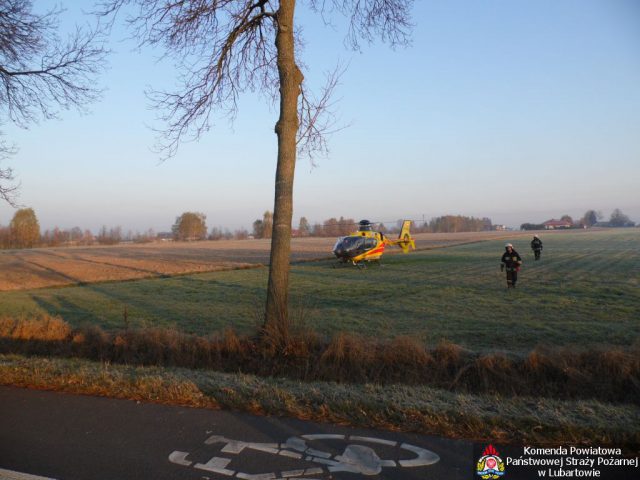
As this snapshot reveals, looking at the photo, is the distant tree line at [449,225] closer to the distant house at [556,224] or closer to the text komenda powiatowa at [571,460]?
the distant house at [556,224]

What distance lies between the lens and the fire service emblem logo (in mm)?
3766

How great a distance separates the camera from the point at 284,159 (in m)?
8.66

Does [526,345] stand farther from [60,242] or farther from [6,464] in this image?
[60,242]

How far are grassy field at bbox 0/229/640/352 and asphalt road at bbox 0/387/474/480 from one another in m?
4.54

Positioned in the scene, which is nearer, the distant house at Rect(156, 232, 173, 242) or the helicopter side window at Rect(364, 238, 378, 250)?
the helicopter side window at Rect(364, 238, 378, 250)

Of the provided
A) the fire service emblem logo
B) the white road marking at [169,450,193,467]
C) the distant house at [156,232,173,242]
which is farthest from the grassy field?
the distant house at [156,232,173,242]

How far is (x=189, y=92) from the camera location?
371 inches

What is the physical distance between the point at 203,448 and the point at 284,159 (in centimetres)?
555

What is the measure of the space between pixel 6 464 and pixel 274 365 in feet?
15.3

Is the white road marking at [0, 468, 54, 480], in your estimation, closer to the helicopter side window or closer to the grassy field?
the grassy field

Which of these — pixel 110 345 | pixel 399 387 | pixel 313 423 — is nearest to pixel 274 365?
pixel 399 387

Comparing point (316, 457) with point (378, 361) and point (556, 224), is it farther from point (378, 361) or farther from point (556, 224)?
point (556, 224)

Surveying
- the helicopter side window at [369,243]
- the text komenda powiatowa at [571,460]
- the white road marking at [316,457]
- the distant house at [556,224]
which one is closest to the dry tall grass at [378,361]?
the text komenda powiatowa at [571,460]

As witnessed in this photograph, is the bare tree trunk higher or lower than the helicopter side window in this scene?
higher
